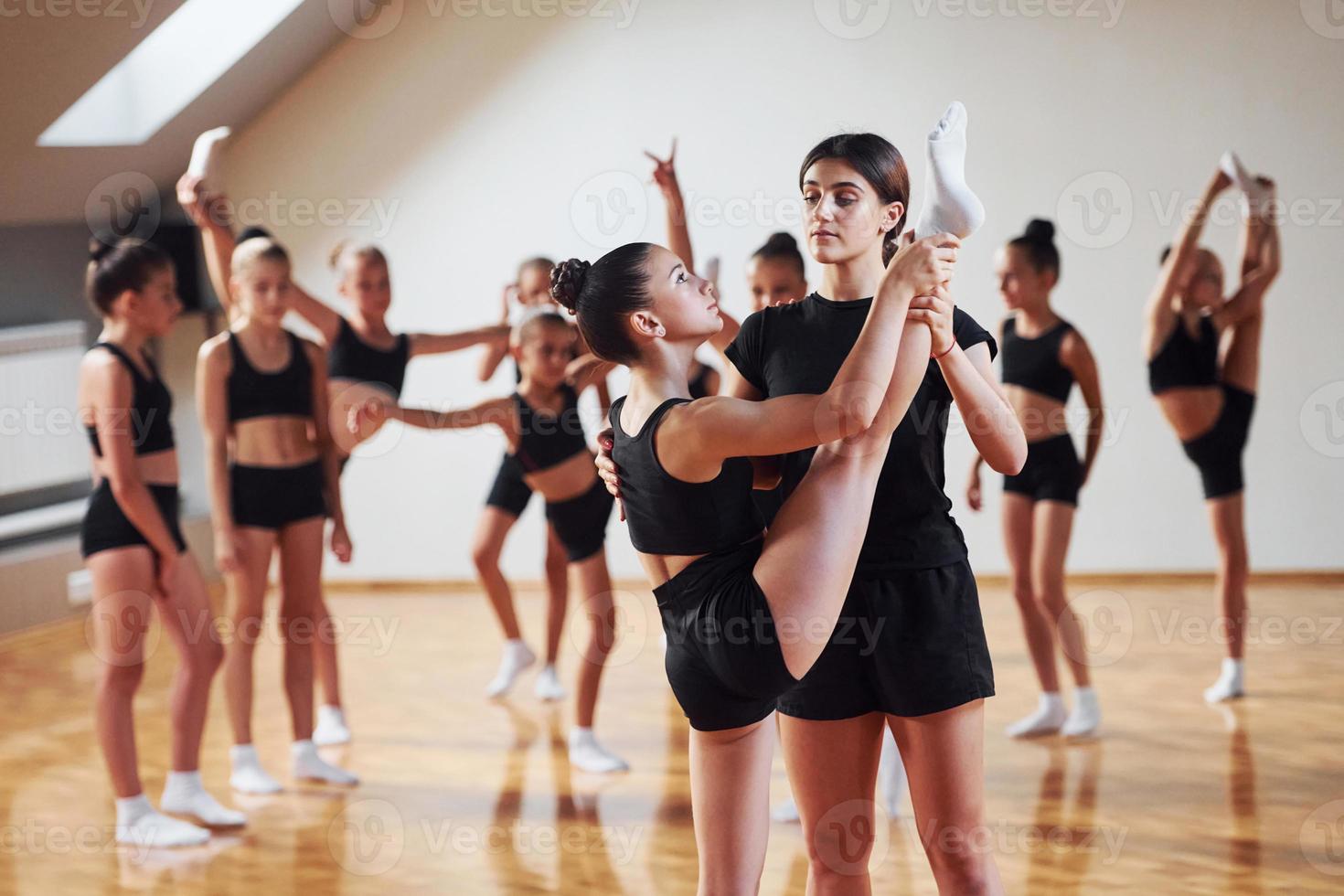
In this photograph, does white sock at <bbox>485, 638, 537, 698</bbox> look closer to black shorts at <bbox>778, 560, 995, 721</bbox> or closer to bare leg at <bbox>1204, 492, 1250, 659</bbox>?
bare leg at <bbox>1204, 492, 1250, 659</bbox>

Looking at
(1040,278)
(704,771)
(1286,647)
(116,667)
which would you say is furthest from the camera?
(1286,647)

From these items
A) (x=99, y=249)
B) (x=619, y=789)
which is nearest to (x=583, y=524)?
(x=619, y=789)

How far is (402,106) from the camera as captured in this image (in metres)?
6.53

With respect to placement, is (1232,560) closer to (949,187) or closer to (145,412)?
(949,187)

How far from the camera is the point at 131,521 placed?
3.38m

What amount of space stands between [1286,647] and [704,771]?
3751mm

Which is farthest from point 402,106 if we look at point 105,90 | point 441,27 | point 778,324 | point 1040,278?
point 778,324

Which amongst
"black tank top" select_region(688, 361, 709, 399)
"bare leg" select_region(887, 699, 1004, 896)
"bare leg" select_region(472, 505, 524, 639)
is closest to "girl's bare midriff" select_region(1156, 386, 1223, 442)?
"black tank top" select_region(688, 361, 709, 399)

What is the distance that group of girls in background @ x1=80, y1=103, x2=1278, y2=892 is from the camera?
5.97 ft

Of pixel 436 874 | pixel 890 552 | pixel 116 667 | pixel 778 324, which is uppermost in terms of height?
pixel 778 324

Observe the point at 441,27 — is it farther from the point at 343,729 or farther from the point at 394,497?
the point at 343,729

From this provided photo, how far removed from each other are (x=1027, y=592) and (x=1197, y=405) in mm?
910

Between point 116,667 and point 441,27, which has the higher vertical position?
point 441,27

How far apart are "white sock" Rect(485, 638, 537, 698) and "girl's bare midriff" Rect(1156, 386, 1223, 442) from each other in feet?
7.58
